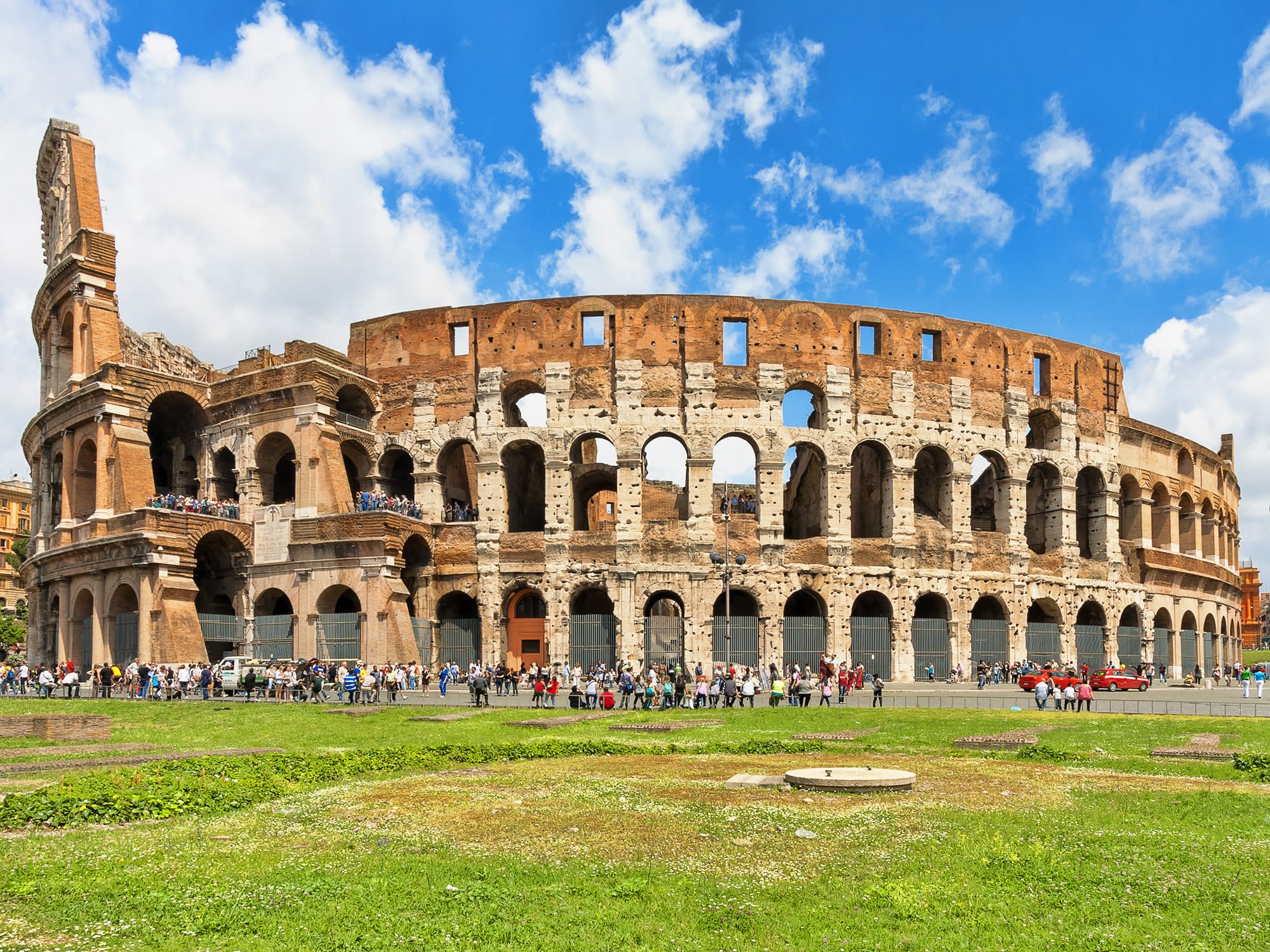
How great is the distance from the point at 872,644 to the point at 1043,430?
1355 cm

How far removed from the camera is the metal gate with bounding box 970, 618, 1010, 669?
4300 cm

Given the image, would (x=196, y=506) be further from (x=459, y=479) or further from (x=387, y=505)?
(x=459, y=479)

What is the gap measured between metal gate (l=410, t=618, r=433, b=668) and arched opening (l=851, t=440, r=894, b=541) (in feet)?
59.9

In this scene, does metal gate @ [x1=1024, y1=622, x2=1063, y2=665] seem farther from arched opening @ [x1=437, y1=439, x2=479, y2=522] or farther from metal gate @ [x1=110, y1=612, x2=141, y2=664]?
metal gate @ [x1=110, y1=612, x2=141, y2=664]

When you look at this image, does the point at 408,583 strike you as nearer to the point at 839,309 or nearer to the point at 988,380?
the point at 839,309

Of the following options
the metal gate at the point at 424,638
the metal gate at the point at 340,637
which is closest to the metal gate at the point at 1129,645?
the metal gate at the point at 424,638

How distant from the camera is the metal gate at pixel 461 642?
41875 mm

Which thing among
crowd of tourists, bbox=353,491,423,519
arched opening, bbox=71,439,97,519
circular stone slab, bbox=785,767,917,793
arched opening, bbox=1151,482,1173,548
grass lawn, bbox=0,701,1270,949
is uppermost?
arched opening, bbox=71,439,97,519

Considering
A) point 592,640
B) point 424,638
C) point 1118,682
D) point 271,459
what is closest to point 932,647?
point 1118,682

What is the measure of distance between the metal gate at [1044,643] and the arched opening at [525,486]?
68.3 feet

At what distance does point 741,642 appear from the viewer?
40.5 metres

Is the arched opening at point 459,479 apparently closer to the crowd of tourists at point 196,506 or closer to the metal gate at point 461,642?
the metal gate at point 461,642

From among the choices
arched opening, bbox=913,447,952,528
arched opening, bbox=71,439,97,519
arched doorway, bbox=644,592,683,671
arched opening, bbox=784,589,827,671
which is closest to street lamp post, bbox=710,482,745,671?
arched doorway, bbox=644,592,683,671

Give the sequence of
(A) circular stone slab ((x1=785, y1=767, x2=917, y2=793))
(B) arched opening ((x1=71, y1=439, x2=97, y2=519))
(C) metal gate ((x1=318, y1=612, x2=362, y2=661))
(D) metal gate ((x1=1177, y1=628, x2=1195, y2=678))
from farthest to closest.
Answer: (D) metal gate ((x1=1177, y1=628, x2=1195, y2=678)), (B) arched opening ((x1=71, y1=439, x2=97, y2=519)), (C) metal gate ((x1=318, y1=612, x2=362, y2=661)), (A) circular stone slab ((x1=785, y1=767, x2=917, y2=793))
